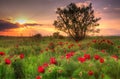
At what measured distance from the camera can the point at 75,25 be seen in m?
37.8

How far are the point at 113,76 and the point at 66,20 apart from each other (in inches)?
1098

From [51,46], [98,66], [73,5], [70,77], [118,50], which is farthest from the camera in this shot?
[73,5]

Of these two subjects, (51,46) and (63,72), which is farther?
(51,46)

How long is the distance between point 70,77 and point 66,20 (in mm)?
28031

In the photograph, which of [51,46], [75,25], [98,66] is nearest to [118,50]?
[51,46]

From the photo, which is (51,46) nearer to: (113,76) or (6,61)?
(6,61)

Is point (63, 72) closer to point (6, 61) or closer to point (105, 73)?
point (105, 73)

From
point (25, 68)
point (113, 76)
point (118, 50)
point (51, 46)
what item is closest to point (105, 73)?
point (113, 76)

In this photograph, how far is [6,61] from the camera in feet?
37.6

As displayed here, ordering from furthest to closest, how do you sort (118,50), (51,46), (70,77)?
(51,46), (118,50), (70,77)

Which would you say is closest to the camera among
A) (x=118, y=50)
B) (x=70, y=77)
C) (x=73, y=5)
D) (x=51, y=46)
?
(x=70, y=77)

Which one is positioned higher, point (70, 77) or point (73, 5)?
point (73, 5)

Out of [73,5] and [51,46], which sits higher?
[73,5]

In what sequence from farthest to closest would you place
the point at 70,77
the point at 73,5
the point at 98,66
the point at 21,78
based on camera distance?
1. the point at 73,5
2. the point at 21,78
3. the point at 98,66
4. the point at 70,77
